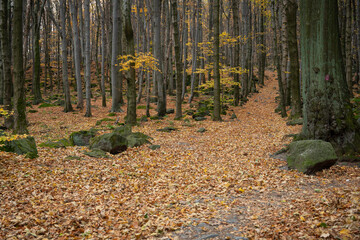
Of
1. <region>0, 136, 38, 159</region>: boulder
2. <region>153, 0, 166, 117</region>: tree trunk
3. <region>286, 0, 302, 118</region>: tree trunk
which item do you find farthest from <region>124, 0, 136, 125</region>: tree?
<region>286, 0, 302, 118</region>: tree trunk

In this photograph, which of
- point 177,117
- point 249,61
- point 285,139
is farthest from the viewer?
point 249,61

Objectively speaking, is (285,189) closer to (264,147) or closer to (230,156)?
(230,156)

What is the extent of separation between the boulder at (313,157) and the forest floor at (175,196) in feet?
0.63

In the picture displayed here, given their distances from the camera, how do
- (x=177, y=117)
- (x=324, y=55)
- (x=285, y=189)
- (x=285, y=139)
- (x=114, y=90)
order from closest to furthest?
(x=285, y=189), (x=324, y=55), (x=285, y=139), (x=177, y=117), (x=114, y=90)

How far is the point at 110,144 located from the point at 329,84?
22.3 ft

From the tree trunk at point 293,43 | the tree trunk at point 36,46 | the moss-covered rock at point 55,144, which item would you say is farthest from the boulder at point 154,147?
the tree trunk at point 36,46

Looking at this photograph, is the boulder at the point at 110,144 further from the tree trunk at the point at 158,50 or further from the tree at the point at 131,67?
the tree trunk at the point at 158,50

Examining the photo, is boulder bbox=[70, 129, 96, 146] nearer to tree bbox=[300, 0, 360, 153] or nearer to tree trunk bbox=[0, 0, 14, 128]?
tree trunk bbox=[0, 0, 14, 128]

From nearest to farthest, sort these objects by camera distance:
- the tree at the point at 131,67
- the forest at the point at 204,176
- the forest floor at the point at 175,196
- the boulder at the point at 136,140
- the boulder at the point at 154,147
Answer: the forest floor at the point at 175,196 → the forest at the point at 204,176 → the boulder at the point at 154,147 → the boulder at the point at 136,140 → the tree at the point at 131,67

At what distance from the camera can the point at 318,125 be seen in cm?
634

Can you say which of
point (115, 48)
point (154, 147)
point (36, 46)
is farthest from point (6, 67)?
point (36, 46)

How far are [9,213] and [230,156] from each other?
6.00m

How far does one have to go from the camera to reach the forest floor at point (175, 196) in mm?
3549

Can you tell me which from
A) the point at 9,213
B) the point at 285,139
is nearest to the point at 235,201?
the point at 9,213
